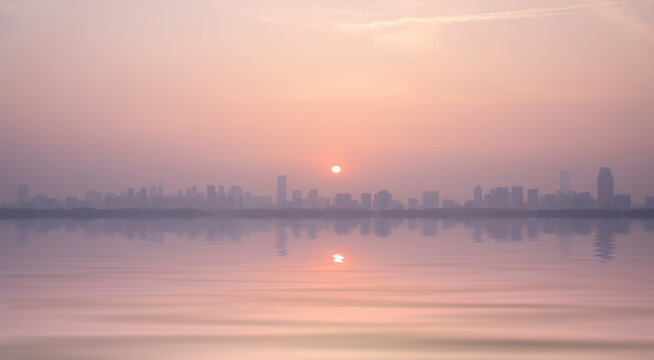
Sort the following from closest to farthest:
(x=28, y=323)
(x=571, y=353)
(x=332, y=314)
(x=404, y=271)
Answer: (x=571, y=353) < (x=28, y=323) < (x=332, y=314) < (x=404, y=271)

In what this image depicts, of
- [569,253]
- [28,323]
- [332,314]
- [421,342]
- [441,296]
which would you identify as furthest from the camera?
[569,253]

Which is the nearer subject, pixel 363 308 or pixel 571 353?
pixel 571 353

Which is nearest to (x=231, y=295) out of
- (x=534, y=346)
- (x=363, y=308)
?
(x=363, y=308)

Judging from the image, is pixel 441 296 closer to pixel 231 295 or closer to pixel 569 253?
pixel 231 295

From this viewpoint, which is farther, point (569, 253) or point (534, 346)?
point (569, 253)

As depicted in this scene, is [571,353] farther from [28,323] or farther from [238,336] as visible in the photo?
[28,323]

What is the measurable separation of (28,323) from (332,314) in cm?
806

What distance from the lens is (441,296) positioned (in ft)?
93.0

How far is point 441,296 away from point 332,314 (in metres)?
5.86

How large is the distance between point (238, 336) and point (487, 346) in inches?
228

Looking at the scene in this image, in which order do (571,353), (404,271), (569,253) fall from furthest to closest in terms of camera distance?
(569,253) < (404,271) < (571,353)

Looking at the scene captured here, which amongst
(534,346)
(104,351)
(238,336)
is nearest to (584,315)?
(534,346)

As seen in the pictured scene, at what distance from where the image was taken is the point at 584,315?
23.8m

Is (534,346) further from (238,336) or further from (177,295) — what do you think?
(177,295)
